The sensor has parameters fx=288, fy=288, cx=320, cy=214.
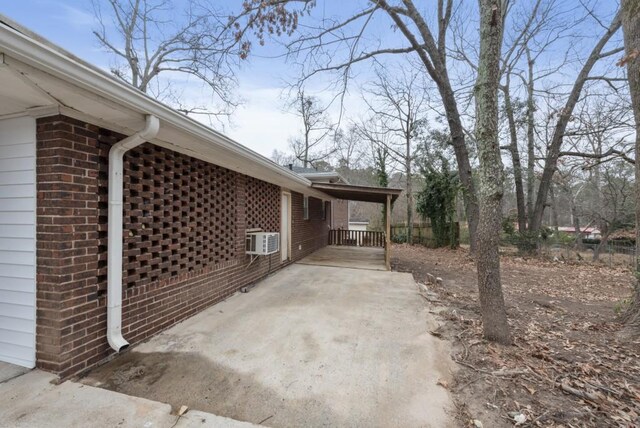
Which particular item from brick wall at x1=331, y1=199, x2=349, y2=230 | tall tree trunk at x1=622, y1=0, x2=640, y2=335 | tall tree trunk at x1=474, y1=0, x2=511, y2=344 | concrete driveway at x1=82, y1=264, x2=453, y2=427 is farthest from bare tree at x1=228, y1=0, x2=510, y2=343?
brick wall at x1=331, y1=199, x2=349, y2=230

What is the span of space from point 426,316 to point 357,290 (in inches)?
64.2

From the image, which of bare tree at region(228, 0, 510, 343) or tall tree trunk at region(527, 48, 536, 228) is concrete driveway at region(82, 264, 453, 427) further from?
tall tree trunk at region(527, 48, 536, 228)

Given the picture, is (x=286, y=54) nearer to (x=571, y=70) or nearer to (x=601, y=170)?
(x=571, y=70)

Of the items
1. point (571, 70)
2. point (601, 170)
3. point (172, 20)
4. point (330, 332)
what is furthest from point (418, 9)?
point (601, 170)

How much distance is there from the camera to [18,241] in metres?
2.57

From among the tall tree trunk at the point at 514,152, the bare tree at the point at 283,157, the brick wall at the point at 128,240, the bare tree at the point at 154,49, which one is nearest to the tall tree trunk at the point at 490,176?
the brick wall at the point at 128,240

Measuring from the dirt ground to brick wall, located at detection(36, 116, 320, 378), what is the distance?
3.23 meters

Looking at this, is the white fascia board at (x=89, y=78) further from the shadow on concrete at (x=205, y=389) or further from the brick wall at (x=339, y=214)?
the brick wall at (x=339, y=214)

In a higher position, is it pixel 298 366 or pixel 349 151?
pixel 349 151

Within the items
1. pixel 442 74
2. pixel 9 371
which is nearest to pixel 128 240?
pixel 9 371

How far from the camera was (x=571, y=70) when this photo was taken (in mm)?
11375

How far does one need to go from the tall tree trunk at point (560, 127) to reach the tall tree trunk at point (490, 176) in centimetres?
1108

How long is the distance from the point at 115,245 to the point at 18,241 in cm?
75

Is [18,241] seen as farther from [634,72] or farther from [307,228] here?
[307,228]
